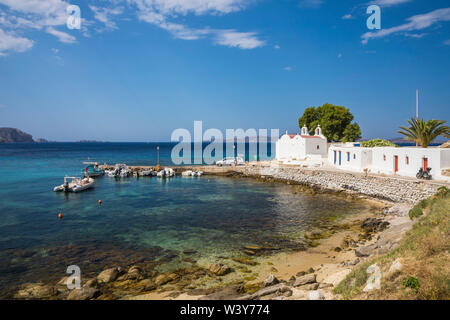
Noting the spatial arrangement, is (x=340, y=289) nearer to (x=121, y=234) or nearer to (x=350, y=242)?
(x=350, y=242)

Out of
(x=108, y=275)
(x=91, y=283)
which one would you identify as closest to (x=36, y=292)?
(x=91, y=283)

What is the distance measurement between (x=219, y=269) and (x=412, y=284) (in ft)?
25.8

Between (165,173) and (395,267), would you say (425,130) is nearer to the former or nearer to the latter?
(395,267)

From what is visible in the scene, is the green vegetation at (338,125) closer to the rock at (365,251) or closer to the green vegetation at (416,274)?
the rock at (365,251)

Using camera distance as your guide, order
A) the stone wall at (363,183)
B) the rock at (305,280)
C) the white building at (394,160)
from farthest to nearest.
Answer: the white building at (394,160) → the stone wall at (363,183) → the rock at (305,280)

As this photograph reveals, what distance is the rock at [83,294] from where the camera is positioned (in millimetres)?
10445

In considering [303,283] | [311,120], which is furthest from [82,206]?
[311,120]

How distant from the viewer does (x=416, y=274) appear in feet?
24.2

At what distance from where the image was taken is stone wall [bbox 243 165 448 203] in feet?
76.3

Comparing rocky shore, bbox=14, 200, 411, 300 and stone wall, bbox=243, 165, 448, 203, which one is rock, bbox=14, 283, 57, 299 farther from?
stone wall, bbox=243, 165, 448, 203

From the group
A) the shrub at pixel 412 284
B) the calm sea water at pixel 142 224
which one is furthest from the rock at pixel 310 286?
the calm sea water at pixel 142 224

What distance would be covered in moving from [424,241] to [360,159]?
1050 inches

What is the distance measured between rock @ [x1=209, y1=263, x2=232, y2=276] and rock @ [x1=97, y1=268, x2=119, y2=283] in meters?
4.35

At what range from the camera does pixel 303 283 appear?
1041 centimetres
